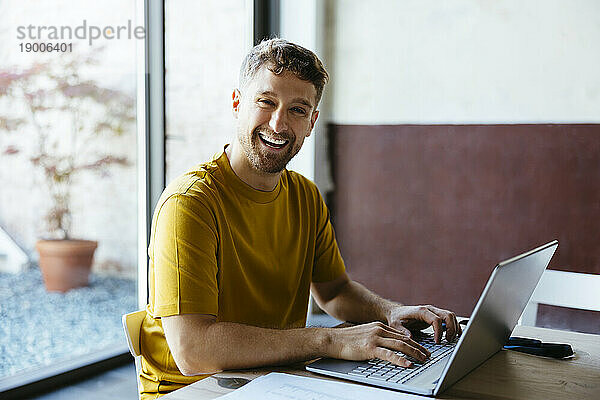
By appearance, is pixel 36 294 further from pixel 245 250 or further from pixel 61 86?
pixel 245 250

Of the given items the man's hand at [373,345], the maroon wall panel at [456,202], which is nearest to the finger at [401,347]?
the man's hand at [373,345]

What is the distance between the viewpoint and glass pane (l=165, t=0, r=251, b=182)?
3018mm

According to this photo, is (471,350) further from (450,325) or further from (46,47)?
(46,47)

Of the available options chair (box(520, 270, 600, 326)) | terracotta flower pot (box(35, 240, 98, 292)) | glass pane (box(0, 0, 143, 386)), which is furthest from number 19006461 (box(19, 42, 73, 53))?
chair (box(520, 270, 600, 326))

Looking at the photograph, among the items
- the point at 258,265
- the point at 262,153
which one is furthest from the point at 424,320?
the point at 262,153

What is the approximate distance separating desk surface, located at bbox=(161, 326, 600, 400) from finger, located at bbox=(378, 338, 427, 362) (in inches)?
3.8

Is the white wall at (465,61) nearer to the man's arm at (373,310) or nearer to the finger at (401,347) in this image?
the man's arm at (373,310)

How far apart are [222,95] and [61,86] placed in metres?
0.95

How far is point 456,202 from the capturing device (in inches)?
132

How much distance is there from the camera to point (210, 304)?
1.40 metres

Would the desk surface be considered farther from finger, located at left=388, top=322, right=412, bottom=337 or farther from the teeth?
the teeth

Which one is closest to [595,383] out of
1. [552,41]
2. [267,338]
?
[267,338]

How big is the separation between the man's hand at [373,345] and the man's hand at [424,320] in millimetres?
157

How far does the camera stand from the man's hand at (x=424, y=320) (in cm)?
150
